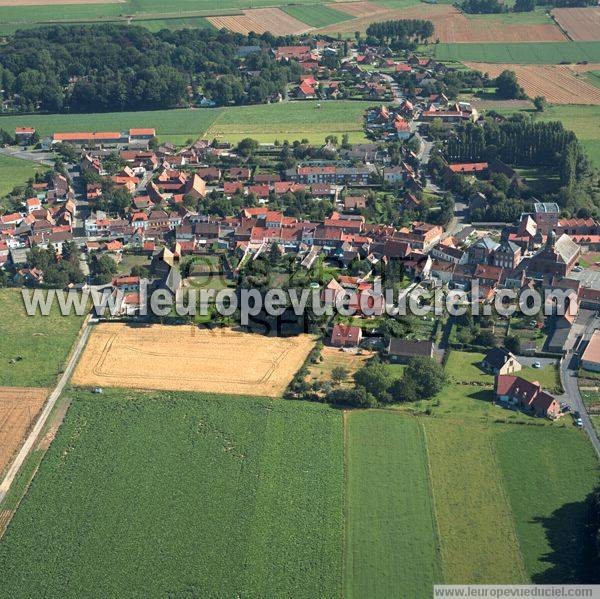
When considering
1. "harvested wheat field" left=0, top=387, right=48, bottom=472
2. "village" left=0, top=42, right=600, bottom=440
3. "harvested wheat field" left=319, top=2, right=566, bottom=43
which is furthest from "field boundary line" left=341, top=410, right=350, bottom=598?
"harvested wheat field" left=319, top=2, right=566, bottom=43

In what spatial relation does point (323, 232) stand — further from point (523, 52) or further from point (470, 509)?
point (523, 52)

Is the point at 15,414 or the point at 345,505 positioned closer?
the point at 345,505

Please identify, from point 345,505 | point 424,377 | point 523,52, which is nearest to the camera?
point 345,505

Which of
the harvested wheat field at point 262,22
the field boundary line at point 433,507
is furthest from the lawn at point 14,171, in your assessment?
the harvested wheat field at point 262,22

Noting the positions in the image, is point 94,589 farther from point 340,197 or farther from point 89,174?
point 89,174

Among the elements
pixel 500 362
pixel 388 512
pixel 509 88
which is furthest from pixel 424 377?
pixel 509 88

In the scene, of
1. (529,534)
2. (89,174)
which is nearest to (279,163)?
(89,174)
